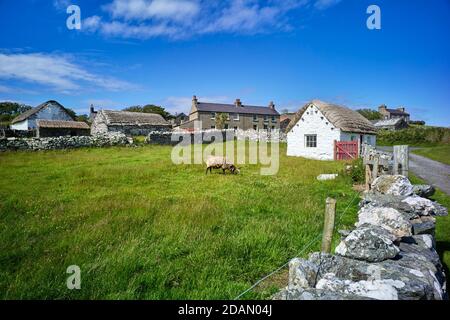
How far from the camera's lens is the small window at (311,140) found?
26.5m

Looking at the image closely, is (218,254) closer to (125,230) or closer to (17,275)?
A: (125,230)

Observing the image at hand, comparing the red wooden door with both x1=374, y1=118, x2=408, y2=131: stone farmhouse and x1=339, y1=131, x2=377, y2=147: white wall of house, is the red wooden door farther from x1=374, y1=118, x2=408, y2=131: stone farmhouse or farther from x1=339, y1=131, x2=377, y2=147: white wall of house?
x1=374, y1=118, x2=408, y2=131: stone farmhouse

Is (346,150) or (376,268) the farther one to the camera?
(346,150)

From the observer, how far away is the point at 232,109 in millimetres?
64812

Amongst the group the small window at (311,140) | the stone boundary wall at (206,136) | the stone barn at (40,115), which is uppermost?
the stone barn at (40,115)

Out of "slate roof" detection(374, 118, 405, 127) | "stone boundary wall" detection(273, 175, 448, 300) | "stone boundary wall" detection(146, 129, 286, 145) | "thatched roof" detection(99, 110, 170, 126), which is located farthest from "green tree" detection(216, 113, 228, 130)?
"stone boundary wall" detection(273, 175, 448, 300)

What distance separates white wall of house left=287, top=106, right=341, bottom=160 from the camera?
82.5 ft

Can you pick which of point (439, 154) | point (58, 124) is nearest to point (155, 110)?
point (58, 124)

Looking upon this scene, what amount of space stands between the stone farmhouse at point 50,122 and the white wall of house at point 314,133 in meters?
29.3

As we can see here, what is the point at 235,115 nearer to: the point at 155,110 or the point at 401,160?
the point at 155,110

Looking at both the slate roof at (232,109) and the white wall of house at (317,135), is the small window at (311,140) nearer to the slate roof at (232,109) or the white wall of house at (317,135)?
the white wall of house at (317,135)

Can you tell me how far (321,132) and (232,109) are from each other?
4067cm

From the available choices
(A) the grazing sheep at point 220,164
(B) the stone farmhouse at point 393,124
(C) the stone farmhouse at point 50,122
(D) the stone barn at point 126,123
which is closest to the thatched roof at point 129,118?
(D) the stone barn at point 126,123
